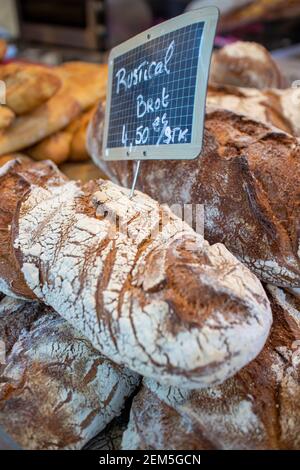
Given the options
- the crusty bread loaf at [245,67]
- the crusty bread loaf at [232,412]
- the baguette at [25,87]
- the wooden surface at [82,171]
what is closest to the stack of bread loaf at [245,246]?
the crusty bread loaf at [232,412]

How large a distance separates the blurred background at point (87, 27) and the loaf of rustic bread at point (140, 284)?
9.06ft

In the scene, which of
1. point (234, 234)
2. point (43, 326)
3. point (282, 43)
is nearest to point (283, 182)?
point (234, 234)

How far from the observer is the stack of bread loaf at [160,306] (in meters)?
0.90

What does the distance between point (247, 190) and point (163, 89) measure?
36cm

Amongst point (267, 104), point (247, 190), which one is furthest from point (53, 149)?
point (247, 190)

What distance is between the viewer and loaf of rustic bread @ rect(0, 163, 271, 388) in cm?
88

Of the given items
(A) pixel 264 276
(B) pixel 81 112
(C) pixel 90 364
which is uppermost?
(B) pixel 81 112

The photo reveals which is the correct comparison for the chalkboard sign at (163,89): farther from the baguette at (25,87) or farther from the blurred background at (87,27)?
the blurred background at (87,27)

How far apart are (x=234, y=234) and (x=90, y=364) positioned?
0.52 metres

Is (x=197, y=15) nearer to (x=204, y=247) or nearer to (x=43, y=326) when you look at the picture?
(x=204, y=247)

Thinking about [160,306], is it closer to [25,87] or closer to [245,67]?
[25,87]

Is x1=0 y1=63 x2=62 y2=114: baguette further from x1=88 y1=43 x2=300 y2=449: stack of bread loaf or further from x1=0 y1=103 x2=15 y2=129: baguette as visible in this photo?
x1=88 y1=43 x2=300 y2=449: stack of bread loaf

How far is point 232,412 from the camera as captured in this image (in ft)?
3.21
